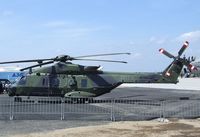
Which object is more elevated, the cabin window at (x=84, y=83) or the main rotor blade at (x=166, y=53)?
the main rotor blade at (x=166, y=53)

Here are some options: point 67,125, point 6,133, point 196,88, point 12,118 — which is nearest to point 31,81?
point 12,118

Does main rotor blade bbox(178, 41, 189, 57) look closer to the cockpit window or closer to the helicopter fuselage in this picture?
the helicopter fuselage

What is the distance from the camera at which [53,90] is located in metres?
29.5

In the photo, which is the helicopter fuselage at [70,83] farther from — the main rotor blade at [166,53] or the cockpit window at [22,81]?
the main rotor blade at [166,53]

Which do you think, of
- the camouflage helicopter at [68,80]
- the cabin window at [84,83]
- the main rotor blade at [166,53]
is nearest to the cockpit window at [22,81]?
the camouflage helicopter at [68,80]

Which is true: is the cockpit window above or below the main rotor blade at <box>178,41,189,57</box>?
below

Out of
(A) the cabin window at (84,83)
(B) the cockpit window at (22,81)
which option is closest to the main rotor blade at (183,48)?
(A) the cabin window at (84,83)

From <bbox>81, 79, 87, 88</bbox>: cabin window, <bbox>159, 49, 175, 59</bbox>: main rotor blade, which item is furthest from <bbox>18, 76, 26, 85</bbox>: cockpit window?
<bbox>159, 49, 175, 59</bbox>: main rotor blade

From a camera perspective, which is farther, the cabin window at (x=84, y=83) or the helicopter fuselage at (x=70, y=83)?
the cabin window at (x=84, y=83)

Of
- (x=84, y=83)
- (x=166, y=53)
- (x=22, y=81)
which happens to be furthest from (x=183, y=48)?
(x=22, y=81)

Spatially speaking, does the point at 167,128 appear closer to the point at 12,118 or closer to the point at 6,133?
the point at 6,133

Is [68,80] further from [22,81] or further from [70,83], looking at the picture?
[22,81]

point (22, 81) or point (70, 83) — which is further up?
point (22, 81)

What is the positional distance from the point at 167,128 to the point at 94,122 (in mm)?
3588
